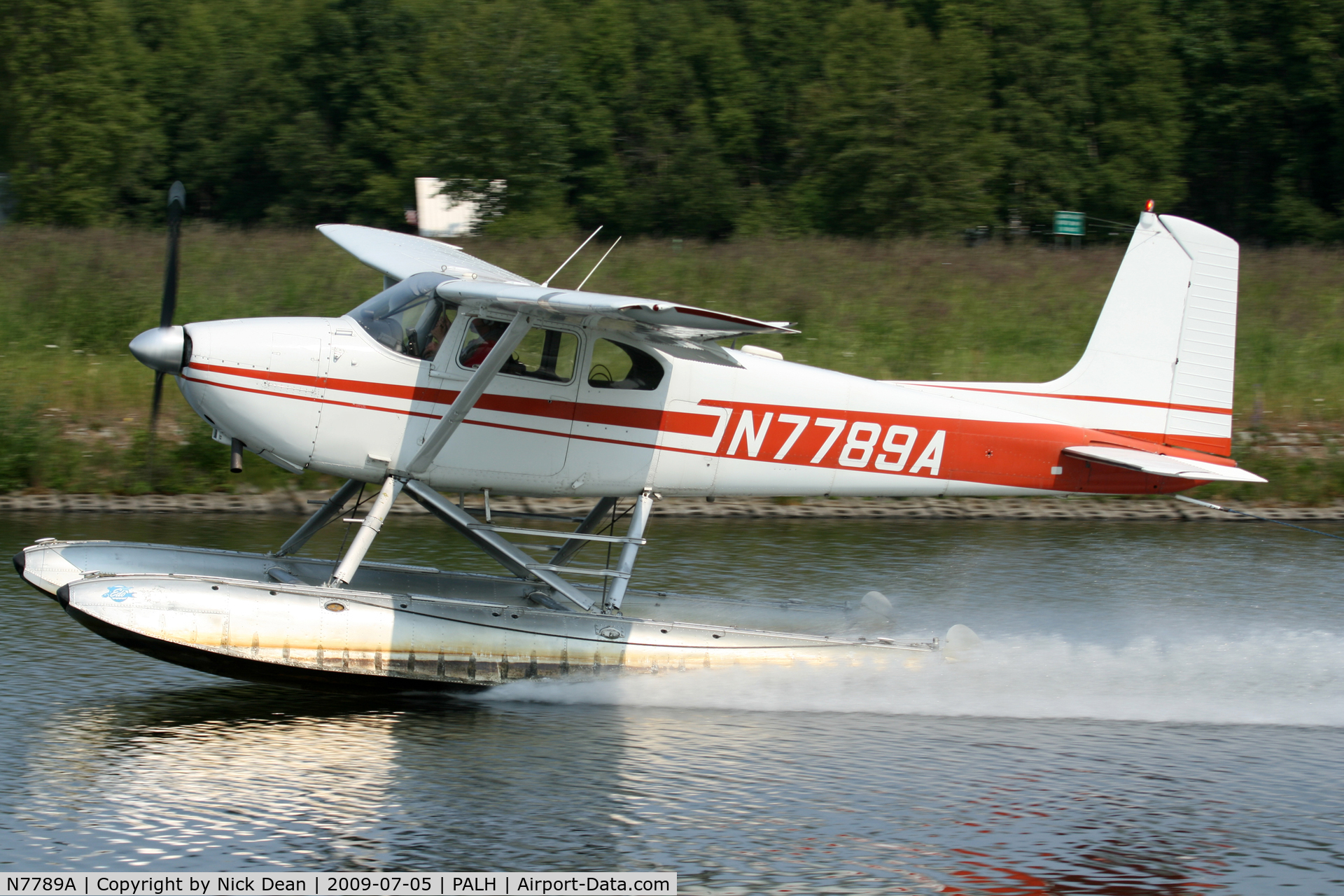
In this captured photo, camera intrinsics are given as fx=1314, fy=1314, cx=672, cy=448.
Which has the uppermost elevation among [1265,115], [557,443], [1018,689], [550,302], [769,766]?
[1265,115]

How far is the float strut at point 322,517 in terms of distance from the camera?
27.1ft

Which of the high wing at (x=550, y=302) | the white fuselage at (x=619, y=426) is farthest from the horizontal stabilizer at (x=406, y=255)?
the white fuselage at (x=619, y=426)

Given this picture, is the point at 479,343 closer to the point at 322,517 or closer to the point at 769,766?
the point at 322,517

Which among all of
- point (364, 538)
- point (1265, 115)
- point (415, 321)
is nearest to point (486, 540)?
point (364, 538)

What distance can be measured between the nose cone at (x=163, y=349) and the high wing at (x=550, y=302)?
143cm

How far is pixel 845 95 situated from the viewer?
32.9 metres

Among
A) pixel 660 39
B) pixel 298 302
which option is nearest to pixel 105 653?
pixel 298 302

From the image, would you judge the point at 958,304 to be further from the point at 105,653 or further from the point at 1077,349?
the point at 105,653

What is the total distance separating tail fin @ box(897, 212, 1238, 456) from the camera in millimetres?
8344

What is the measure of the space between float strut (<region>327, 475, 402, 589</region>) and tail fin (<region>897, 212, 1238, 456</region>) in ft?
11.2

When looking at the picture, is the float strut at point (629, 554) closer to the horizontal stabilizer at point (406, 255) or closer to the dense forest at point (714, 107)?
the horizontal stabilizer at point (406, 255)

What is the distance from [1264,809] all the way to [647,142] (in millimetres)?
36564

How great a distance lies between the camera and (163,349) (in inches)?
281

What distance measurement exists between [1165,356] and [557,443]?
3914mm
